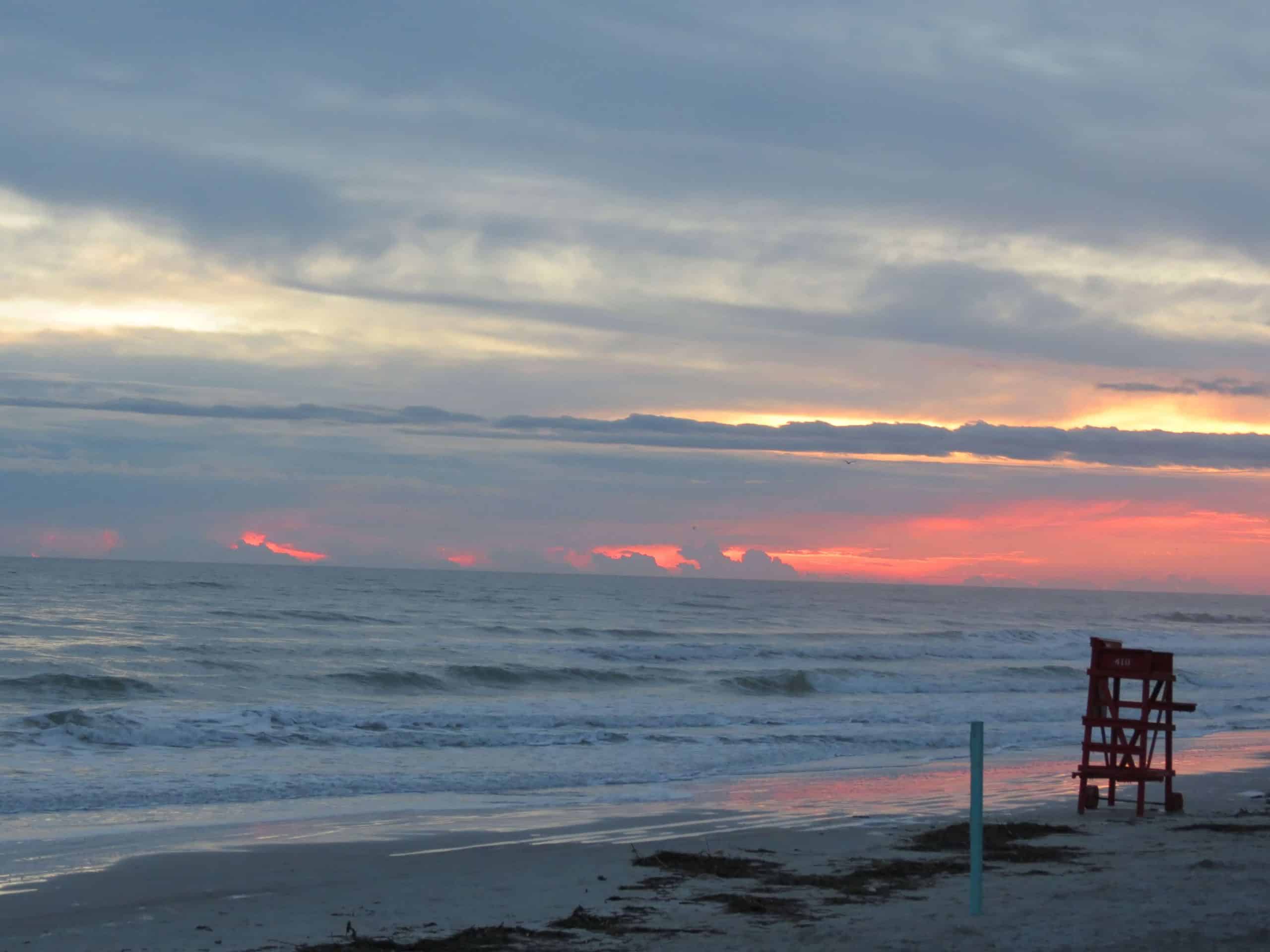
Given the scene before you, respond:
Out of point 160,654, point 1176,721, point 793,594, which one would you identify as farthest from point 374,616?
point 793,594

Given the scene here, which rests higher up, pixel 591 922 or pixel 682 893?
pixel 591 922

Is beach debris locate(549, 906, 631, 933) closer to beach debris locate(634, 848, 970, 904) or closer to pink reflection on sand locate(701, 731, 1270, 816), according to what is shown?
beach debris locate(634, 848, 970, 904)

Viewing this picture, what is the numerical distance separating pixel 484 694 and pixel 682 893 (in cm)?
2276

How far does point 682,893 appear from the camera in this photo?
32.4 feet

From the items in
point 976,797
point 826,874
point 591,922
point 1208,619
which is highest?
point 976,797

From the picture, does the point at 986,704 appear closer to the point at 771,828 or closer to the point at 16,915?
the point at 771,828

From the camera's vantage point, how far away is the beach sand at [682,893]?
8.08m

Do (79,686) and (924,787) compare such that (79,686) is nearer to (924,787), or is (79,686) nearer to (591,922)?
(924,787)

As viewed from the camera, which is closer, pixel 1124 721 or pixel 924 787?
pixel 1124 721

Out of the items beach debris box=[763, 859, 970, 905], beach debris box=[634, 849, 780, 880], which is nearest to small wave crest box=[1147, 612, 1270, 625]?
beach debris box=[763, 859, 970, 905]

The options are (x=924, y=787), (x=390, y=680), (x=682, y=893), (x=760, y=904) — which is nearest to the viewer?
(x=760, y=904)

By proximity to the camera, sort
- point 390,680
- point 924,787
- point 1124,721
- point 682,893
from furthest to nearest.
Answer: point 390,680, point 924,787, point 1124,721, point 682,893

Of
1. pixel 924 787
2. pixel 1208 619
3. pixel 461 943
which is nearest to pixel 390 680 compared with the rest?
pixel 924 787

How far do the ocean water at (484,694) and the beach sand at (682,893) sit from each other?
417cm
